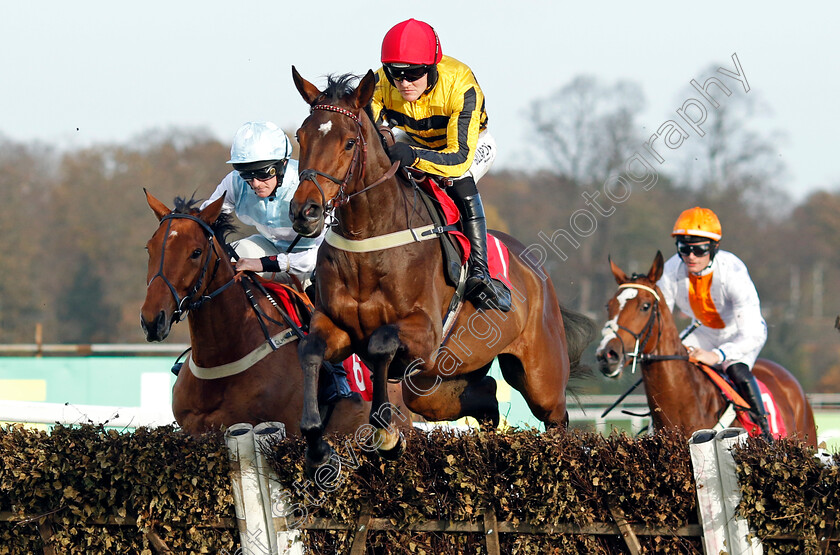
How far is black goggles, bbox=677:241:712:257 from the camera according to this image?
19.2ft

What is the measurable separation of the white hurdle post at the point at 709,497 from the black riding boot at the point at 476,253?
4.42ft

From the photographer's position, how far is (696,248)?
5.89 metres

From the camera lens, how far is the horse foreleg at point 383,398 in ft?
10.8

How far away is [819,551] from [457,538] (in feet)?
3.92

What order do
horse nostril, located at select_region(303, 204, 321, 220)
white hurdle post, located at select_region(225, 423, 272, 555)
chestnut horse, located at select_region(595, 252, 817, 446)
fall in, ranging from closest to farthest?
horse nostril, located at select_region(303, 204, 321, 220), white hurdle post, located at select_region(225, 423, 272, 555), chestnut horse, located at select_region(595, 252, 817, 446)

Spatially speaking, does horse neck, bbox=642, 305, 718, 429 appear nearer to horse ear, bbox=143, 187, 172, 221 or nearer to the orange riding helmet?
the orange riding helmet

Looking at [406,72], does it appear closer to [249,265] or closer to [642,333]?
[249,265]

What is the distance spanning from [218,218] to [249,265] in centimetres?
28

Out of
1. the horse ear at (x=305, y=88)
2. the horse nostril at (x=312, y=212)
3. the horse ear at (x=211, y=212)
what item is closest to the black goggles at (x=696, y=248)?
the horse ear at (x=211, y=212)

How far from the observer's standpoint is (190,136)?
1150 inches

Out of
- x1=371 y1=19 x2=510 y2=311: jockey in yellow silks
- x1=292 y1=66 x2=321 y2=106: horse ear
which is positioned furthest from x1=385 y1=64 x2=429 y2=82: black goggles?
x1=292 y1=66 x2=321 y2=106: horse ear

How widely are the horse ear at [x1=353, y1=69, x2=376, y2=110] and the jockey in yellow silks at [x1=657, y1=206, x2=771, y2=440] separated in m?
2.92

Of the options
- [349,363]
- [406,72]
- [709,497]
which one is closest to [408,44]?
[406,72]

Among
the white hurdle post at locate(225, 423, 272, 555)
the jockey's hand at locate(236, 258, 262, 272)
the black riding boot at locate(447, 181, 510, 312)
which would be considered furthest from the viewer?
the jockey's hand at locate(236, 258, 262, 272)
